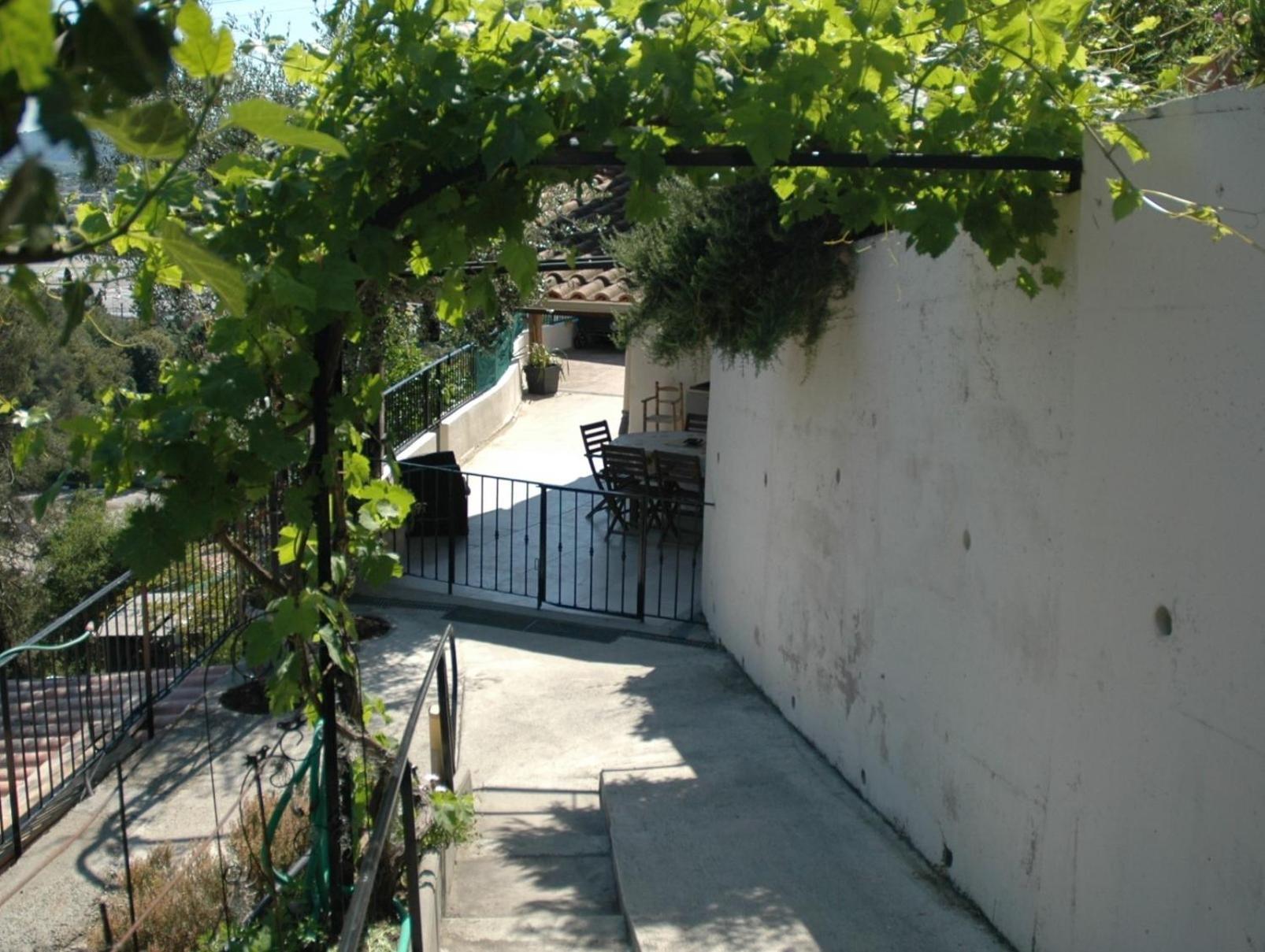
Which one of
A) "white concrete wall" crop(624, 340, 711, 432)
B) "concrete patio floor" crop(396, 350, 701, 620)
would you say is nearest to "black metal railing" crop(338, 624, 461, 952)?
"concrete patio floor" crop(396, 350, 701, 620)

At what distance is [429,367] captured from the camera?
47.8 ft

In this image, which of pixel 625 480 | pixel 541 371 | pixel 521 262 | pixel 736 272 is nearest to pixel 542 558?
pixel 625 480

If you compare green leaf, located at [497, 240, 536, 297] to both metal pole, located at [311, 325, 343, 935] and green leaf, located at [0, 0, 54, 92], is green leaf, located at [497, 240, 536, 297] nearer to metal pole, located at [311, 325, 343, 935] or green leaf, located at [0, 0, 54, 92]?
metal pole, located at [311, 325, 343, 935]

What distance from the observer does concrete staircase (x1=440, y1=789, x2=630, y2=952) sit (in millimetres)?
4703

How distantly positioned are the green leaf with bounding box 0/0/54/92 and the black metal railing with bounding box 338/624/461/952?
1763 mm

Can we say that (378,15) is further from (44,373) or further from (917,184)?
(44,373)

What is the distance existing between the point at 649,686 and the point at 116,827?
11.8 feet

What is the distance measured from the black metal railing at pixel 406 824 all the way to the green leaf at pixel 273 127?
4.87 feet

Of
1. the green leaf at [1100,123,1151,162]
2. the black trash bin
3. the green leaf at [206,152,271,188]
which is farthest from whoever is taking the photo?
the black trash bin

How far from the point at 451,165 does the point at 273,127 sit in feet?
6.29

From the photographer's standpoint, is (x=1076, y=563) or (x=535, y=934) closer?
(x=1076, y=563)

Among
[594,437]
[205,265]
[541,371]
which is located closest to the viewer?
[205,265]

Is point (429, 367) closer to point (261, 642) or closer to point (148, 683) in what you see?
point (148, 683)

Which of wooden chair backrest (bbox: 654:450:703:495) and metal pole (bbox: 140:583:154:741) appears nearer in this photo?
metal pole (bbox: 140:583:154:741)
